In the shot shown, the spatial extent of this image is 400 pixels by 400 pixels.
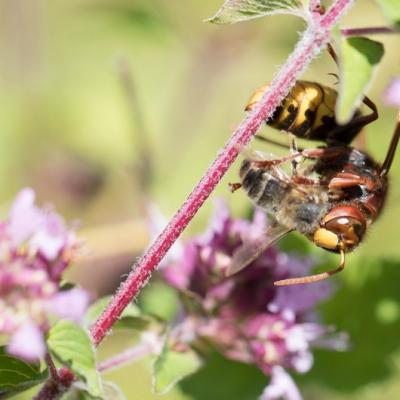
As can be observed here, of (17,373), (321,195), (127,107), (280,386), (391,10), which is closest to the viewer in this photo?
(391,10)

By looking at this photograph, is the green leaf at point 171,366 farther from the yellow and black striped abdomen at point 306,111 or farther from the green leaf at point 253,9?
the green leaf at point 253,9

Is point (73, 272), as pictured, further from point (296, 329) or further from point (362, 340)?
point (296, 329)

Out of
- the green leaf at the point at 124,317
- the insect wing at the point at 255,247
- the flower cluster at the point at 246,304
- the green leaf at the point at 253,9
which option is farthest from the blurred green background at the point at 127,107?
the green leaf at the point at 253,9

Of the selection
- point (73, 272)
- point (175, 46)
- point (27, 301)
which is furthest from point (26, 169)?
point (27, 301)

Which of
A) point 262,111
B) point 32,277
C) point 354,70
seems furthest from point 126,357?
point 354,70

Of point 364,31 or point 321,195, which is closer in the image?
point 364,31

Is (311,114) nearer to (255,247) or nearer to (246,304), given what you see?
(255,247)
